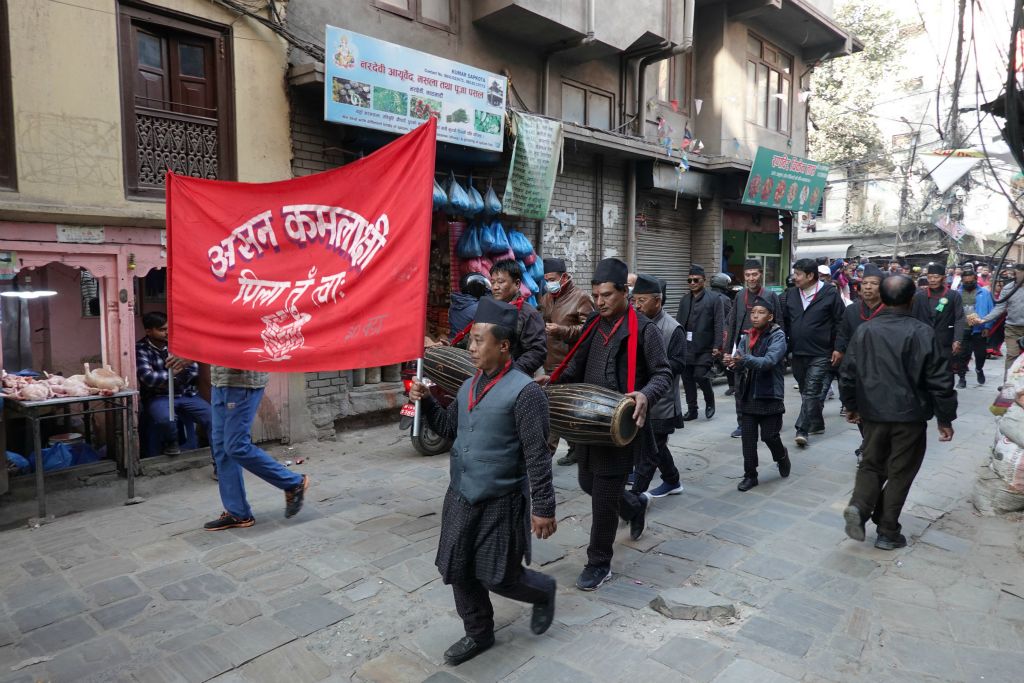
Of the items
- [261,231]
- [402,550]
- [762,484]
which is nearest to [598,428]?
[402,550]

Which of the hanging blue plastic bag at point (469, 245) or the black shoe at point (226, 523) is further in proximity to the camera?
the hanging blue plastic bag at point (469, 245)

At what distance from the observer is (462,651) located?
3.13 meters

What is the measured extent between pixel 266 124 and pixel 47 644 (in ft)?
17.2

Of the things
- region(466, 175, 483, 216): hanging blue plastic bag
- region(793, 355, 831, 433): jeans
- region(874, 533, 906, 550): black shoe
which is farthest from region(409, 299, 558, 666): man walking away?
region(466, 175, 483, 216): hanging blue plastic bag

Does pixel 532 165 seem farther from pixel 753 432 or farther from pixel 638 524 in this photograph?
pixel 638 524

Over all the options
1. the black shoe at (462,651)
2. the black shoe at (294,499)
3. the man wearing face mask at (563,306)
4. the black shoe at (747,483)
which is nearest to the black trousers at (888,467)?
the black shoe at (747,483)

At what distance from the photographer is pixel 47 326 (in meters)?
7.20

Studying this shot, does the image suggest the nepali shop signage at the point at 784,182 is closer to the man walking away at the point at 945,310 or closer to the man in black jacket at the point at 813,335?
the man walking away at the point at 945,310

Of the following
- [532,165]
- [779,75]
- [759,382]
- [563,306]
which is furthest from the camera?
[779,75]

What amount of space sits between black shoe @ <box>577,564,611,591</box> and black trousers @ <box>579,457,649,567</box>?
0.03m

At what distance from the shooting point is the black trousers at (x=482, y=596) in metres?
3.12

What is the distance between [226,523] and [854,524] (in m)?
4.39

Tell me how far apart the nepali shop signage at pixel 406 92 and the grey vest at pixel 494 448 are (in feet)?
16.0

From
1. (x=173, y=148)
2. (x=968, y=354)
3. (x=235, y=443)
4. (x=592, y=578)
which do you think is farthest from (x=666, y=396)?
(x=968, y=354)
